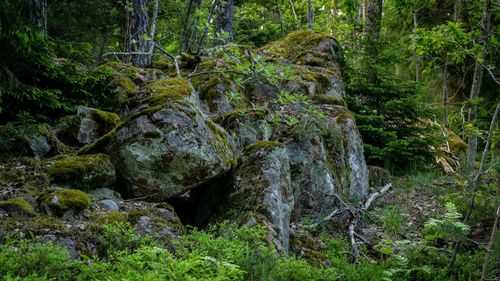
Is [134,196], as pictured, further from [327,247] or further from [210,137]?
[327,247]

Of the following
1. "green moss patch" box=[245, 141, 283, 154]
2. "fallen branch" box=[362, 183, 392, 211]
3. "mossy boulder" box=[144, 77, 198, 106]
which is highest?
"mossy boulder" box=[144, 77, 198, 106]

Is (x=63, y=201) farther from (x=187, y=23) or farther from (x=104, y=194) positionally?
(x=187, y=23)

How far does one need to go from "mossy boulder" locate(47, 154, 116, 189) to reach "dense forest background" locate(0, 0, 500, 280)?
58cm

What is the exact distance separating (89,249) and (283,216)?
2.72 meters

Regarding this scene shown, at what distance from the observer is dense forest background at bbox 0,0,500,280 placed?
4.64 m

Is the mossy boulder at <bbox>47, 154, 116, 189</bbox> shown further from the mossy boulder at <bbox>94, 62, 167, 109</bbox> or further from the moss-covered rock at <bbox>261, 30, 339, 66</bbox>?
the moss-covered rock at <bbox>261, 30, 339, 66</bbox>

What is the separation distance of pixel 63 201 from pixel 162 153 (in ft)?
4.22

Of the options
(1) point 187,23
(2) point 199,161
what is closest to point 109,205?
(2) point 199,161

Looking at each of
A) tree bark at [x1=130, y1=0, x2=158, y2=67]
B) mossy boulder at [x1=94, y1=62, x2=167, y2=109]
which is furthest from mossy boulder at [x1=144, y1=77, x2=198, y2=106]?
tree bark at [x1=130, y1=0, x2=158, y2=67]

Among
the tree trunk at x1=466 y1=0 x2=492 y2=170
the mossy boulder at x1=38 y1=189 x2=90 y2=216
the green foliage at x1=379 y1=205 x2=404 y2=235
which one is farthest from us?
the tree trunk at x1=466 y1=0 x2=492 y2=170

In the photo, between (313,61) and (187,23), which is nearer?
(313,61)

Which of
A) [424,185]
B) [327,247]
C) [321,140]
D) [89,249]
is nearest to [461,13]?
[424,185]

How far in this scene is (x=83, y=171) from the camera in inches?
172

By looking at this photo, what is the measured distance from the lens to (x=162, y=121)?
16.4ft
